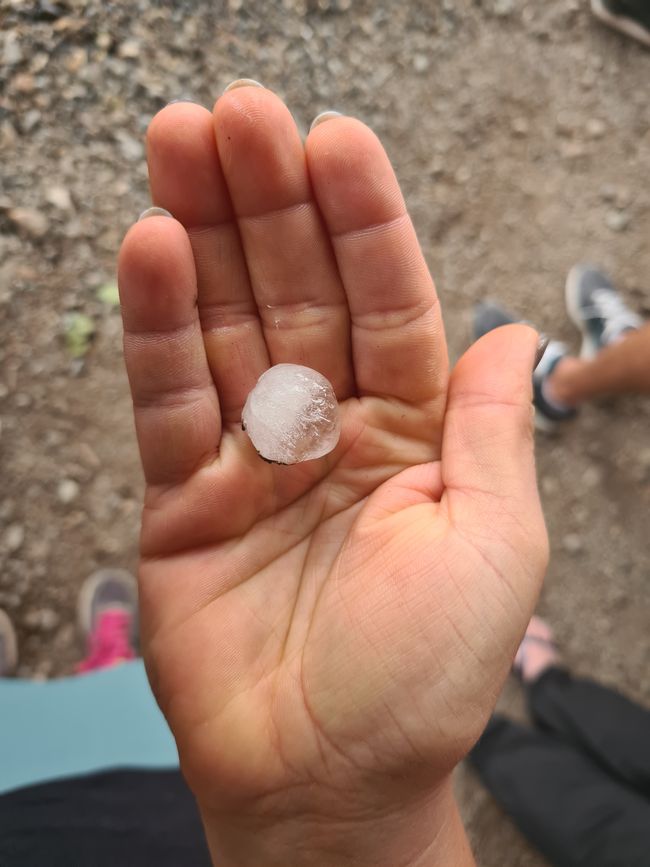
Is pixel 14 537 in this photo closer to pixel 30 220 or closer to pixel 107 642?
pixel 107 642

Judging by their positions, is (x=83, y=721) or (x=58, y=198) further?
(x=58, y=198)

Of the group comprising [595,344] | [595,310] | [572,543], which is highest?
[595,310]

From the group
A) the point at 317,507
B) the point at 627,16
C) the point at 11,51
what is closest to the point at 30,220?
the point at 11,51

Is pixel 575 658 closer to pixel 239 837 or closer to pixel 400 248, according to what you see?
pixel 239 837

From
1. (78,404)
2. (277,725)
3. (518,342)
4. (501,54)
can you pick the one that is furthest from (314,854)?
(501,54)

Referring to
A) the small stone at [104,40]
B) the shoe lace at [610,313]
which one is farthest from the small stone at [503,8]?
the small stone at [104,40]

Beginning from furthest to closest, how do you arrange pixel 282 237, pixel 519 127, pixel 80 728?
pixel 519 127, pixel 80 728, pixel 282 237

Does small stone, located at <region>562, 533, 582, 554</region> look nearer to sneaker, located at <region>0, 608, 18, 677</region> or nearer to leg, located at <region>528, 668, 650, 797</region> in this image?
leg, located at <region>528, 668, 650, 797</region>

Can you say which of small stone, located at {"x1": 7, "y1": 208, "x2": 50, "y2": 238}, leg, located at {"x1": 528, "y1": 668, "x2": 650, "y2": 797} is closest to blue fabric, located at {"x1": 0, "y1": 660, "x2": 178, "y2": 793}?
leg, located at {"x1": 528, "y1": 668, "x2": 650, "y2": 797}
